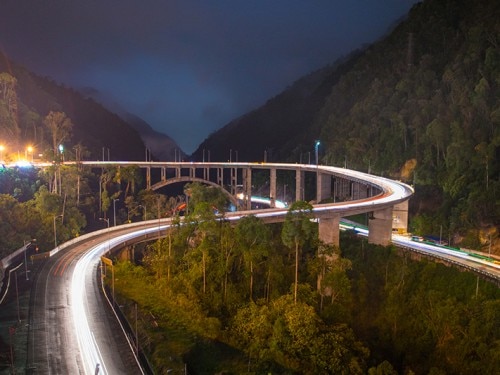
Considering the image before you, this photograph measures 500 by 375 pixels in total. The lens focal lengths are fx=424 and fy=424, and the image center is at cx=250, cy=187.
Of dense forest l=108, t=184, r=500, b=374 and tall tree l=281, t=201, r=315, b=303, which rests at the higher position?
tall tree l=281, t=201, r=315, b=303

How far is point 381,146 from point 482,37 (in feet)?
88.0

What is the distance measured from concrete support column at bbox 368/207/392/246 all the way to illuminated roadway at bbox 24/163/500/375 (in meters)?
6.78

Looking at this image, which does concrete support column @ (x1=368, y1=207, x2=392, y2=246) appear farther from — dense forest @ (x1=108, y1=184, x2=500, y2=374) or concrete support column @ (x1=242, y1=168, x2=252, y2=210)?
concrete support column @ (x1=242, y1=168, x2=252, y2=210)

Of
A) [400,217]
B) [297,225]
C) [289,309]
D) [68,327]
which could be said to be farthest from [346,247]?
[68,327]

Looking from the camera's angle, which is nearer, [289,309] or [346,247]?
[289,309]

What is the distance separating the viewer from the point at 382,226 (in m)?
56.1

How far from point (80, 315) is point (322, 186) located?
237 ft

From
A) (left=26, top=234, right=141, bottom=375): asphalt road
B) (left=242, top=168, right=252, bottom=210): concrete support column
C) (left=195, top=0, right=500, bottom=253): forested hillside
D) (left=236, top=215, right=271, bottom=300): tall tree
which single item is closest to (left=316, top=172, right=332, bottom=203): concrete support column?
(left=195, top=0, right=500, bottom=253): forested hillside

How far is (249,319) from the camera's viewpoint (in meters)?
33.6

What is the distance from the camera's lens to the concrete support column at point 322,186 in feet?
309

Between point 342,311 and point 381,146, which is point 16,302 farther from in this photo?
point 381,146

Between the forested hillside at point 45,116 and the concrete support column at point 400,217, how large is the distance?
6606cm

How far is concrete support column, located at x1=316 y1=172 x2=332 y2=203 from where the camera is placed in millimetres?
94188

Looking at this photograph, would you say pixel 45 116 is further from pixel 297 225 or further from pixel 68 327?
pixel 68 327
